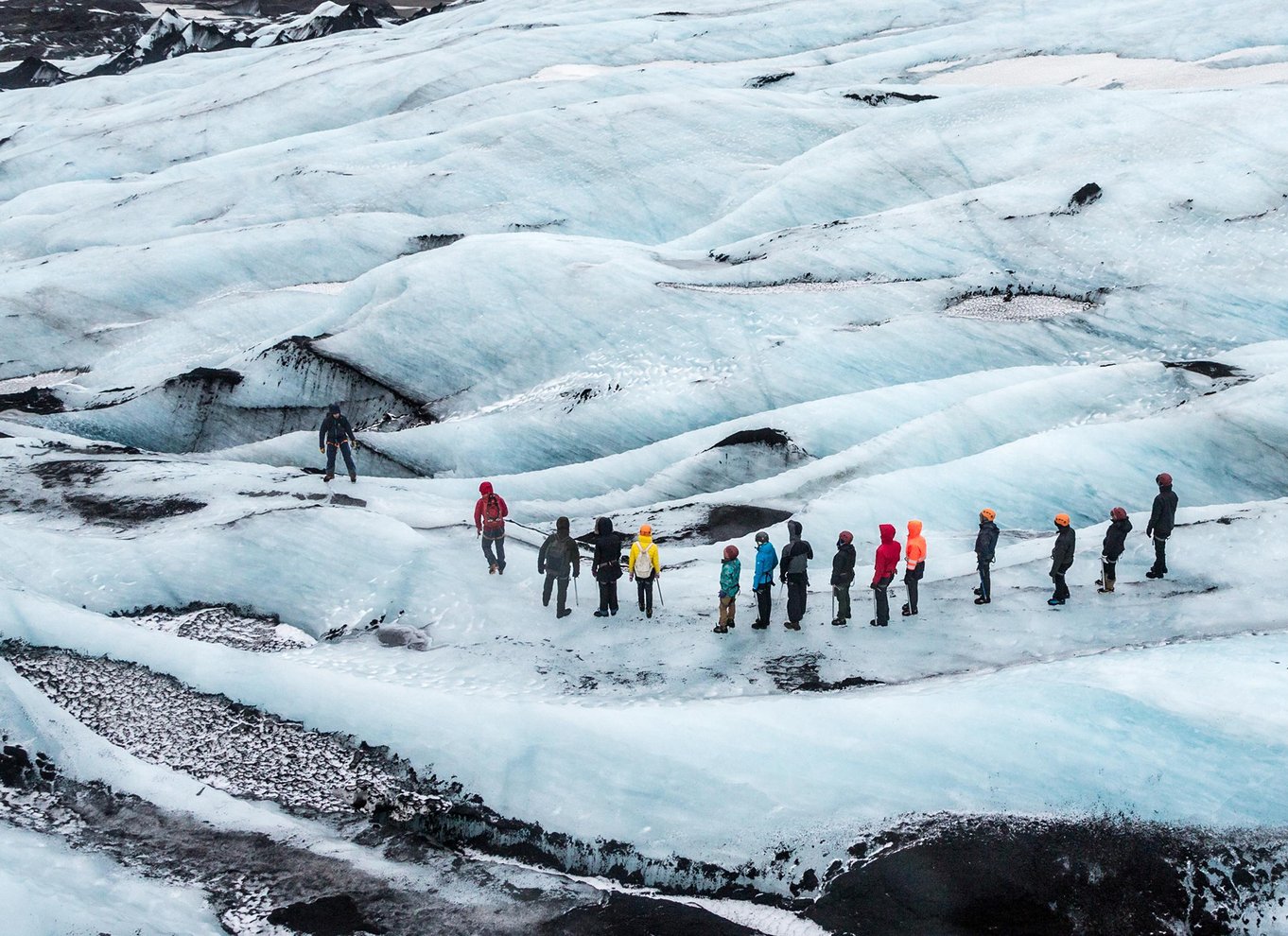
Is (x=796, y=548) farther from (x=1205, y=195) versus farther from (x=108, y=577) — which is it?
(x=1205, y=195)

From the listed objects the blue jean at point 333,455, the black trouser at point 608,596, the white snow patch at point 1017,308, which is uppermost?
the white snow patch at point 1017,308

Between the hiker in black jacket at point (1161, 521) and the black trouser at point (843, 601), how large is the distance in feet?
11.9

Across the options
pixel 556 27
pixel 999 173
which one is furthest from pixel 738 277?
pixel 556 27

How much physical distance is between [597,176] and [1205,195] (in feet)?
46.4

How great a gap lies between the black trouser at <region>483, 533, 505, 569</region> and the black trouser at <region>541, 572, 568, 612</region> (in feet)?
2.65

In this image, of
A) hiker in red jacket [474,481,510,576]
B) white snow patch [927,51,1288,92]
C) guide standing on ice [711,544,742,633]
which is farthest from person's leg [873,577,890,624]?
white snow patch [927,51,1288,92]

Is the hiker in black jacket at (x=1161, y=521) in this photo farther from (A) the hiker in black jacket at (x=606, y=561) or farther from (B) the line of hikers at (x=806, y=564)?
(A) the hiker in black jacket at (x=606, y=561)

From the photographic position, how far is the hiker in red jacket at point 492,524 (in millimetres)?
13391

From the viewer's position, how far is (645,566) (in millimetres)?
12578

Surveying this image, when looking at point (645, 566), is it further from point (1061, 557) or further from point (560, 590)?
point (1061, 557)

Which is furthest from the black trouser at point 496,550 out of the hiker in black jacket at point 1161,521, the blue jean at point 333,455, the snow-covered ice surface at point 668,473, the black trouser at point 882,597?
the hiker in black jacket at point 1161,521

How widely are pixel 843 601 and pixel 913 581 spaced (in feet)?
2.76

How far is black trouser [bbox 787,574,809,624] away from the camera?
39.5 ft

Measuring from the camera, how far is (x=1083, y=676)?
10.6 meters
